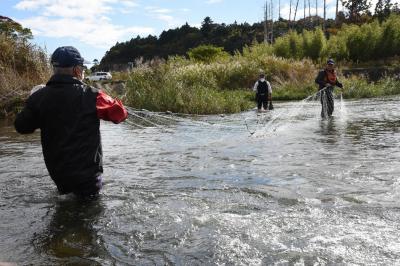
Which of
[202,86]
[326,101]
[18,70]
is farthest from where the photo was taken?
[202,86]

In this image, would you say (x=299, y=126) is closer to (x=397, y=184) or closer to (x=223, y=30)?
(x=397, y=184)

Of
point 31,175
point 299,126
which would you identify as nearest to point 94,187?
point 31,175

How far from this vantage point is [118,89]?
818 inches

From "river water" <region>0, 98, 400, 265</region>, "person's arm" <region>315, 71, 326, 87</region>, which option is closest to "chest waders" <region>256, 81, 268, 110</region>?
"person's arm" <region>315, 71, 326, 87</region>

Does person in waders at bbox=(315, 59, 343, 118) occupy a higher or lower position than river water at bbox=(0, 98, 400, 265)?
higher

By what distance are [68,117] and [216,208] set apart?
5.78ft

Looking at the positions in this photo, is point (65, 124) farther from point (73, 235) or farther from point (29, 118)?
point (73, 235)

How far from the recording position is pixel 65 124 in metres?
4.35

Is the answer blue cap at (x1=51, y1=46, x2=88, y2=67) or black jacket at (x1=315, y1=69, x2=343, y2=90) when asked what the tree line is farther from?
blue cap at (x1=51, y1=46, x2=88, y2=67)

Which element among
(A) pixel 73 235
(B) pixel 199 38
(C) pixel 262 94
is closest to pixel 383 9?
(B) pixel 199 38

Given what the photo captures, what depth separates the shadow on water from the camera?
11.8ft

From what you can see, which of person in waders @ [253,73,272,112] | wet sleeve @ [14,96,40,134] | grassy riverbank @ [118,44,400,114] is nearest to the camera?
wet sleeve @ [14,96,40,134]

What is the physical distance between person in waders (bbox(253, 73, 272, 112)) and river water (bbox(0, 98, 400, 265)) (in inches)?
346

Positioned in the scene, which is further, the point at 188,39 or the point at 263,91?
the point at 188,39
